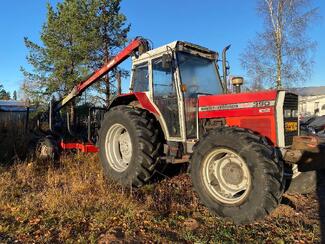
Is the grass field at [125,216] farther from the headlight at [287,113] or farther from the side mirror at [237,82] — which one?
the side mirror at [237,82]

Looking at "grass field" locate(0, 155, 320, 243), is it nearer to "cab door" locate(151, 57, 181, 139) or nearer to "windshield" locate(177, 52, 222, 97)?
"cab door" locate(151, 57, 181, 139)

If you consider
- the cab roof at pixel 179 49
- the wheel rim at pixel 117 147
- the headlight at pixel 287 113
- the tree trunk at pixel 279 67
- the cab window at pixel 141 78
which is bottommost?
the wheel rim at pixel 117 147

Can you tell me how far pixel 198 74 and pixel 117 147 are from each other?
2222mm

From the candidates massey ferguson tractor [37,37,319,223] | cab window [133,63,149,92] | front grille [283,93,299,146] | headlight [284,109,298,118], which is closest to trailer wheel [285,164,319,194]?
massey ferguson tractor [37,37,319,223]

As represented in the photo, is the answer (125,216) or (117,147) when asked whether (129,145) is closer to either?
(117,147)

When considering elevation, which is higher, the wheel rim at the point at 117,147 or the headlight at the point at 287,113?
the headlight at the point at 287,113

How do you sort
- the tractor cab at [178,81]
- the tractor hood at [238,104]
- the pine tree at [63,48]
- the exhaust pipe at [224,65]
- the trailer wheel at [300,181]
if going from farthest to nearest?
the pine tree at [63,48]
the tractor cab at [178,81]
the exhaust pipe at [224,65]
the trailer wheel at [300,181]
the tractor hood at [238,104]

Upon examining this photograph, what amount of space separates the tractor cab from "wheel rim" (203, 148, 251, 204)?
1082 mm

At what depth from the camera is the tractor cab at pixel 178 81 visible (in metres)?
6.39

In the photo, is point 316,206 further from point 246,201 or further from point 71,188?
point 71,188

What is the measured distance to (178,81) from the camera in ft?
21.0

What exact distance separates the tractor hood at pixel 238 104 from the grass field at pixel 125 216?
1434 millimetres

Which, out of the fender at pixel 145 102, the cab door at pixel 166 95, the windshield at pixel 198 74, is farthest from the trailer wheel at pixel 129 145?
the windshield at pixel 198 74

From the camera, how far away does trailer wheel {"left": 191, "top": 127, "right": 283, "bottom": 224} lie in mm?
4609
